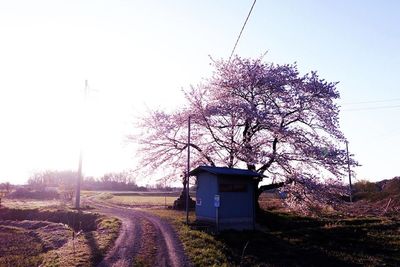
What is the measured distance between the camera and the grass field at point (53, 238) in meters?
19.7

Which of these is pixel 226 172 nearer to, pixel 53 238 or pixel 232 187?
pixel 232 187

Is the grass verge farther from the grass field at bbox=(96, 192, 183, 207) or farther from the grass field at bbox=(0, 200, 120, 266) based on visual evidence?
the grass field at bbox=(96, 192, 183, 207)

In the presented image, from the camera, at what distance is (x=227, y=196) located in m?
28.2

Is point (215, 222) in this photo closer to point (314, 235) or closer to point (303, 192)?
point (314, 235)

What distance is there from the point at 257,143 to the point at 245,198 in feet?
23.6

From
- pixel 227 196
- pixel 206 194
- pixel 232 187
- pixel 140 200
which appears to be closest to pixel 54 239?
pixel 206 194

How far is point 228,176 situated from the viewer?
92.6 feet

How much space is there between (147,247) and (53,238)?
882 cm

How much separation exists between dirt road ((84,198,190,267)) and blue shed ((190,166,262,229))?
313 centimetres

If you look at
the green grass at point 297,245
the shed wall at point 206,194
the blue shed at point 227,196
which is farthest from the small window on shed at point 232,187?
the green grass at point 297,245

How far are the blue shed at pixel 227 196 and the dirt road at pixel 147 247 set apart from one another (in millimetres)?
3131

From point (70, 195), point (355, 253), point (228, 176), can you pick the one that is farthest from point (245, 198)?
point (70, 195)

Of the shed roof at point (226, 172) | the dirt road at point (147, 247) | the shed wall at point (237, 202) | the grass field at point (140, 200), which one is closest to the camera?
the dirt road at point (147, 247)

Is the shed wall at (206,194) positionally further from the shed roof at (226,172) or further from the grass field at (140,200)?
the grass field at (140,200)
